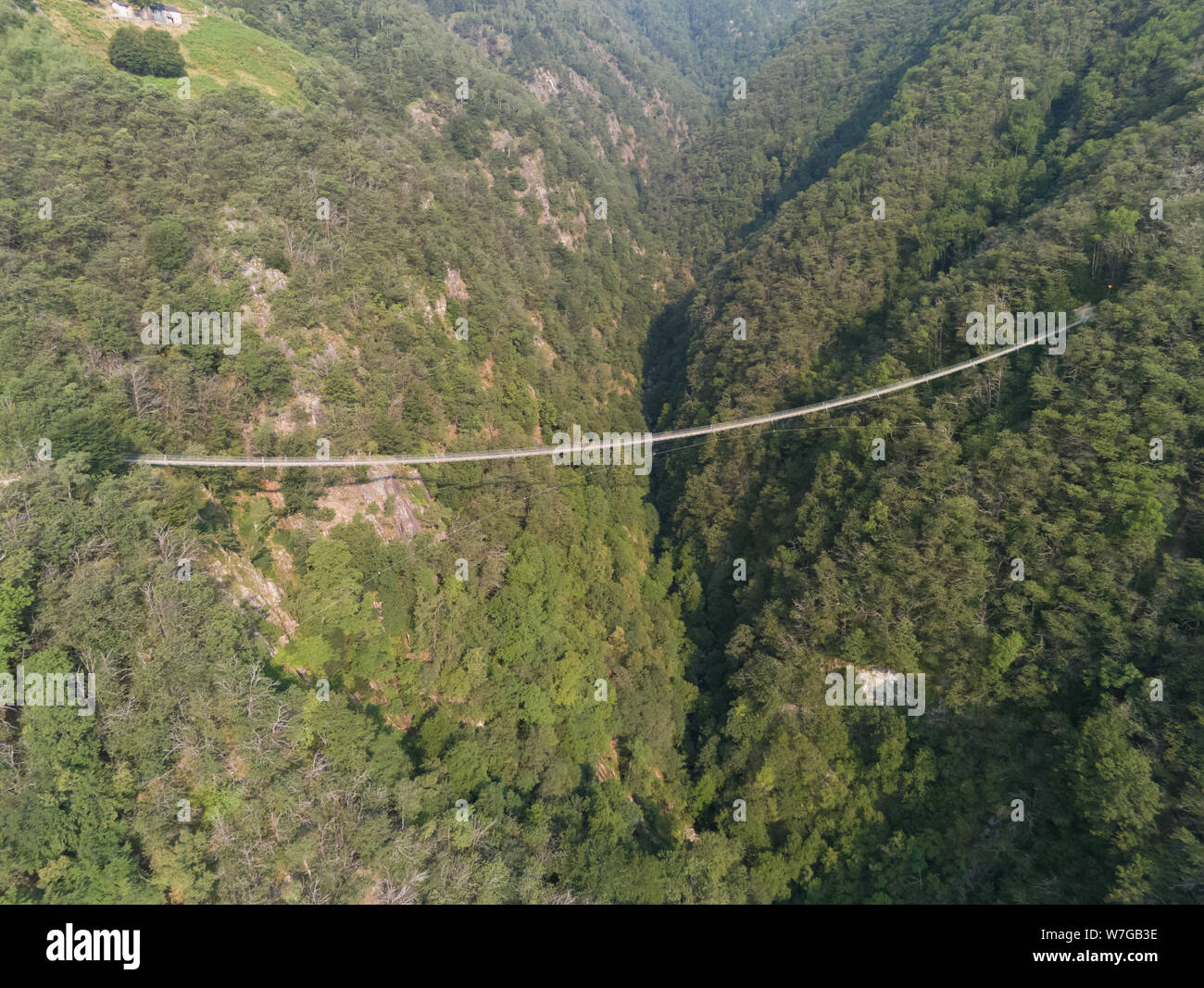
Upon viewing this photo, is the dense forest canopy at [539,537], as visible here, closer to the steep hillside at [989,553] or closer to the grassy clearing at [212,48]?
the steep hillside at [989,553]

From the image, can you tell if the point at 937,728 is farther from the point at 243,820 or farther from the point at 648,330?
the point at 648,330

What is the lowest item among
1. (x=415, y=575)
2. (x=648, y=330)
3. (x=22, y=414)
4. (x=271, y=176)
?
(x=415, y=575)

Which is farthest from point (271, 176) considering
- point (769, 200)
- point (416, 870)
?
point (769, 200)

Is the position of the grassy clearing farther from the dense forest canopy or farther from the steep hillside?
the steep hillside

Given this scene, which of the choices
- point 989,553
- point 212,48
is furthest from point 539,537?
point 212,48

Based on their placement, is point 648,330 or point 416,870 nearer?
point 416,870

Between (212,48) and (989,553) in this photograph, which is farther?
(212,48)

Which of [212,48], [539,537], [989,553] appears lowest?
[989,553]

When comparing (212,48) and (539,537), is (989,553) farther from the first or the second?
(212,48)

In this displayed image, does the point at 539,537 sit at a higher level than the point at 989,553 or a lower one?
higher
